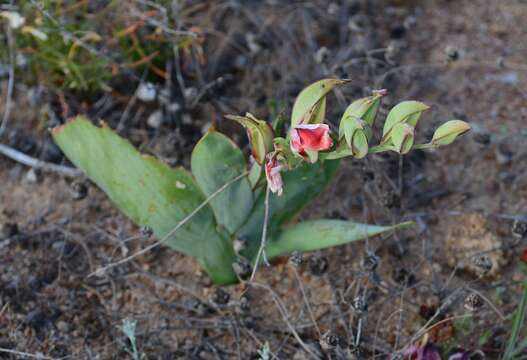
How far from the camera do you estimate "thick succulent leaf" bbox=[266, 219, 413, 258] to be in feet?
4.13

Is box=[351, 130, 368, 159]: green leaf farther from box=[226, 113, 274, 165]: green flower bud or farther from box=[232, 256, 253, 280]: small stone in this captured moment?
box=[232, 256, 253, 280]: small stone

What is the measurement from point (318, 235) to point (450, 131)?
35 centimetres

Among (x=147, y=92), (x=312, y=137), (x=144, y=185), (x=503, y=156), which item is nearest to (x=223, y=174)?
(x=144, y=185)

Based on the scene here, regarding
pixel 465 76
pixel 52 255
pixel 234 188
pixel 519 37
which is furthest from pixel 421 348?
pixel 519 37

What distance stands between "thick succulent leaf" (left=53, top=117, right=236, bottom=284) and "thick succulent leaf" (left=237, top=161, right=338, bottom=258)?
0.06 metres

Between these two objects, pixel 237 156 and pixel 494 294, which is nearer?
pixel 237 156

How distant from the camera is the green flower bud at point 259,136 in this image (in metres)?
1.07

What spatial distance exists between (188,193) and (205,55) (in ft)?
2.49

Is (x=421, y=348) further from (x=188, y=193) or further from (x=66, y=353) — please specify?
(x=66, y=353)

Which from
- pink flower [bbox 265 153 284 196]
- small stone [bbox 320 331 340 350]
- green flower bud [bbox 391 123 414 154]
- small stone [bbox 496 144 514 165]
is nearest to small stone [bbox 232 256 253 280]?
small stone [bbox 320 331 340 350]

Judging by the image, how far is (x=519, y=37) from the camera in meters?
→ 2.10

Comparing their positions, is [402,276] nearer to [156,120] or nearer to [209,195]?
[209,195]

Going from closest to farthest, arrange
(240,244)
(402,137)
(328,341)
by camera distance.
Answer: (402,137) < (328,341) < (240,244)

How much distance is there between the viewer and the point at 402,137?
3.35 ft
